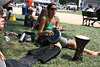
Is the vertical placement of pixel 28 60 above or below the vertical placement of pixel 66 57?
above

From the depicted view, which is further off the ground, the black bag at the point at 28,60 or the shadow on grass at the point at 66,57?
the black bag at the point at 28,60

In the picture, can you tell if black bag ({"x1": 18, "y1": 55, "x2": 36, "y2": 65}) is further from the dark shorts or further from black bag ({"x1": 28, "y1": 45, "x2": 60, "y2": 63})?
the dark shorts

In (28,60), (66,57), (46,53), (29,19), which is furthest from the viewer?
(29,19)

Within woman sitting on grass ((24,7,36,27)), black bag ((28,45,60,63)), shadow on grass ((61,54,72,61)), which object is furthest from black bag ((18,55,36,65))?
woman sitting on grass ((24,7,36,27))

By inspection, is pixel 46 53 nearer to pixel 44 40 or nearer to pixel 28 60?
pixel 28 60

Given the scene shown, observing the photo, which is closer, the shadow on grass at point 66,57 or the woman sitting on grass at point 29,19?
the shadow on grass at point 66,57

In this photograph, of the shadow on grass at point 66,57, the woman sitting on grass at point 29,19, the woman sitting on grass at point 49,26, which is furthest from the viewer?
the woman sitting on grass at point 29,19

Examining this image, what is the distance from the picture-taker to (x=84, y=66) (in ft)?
9.86

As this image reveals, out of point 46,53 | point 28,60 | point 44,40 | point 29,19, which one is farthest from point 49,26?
point 29,19

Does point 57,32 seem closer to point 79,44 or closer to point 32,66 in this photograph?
point 79,44

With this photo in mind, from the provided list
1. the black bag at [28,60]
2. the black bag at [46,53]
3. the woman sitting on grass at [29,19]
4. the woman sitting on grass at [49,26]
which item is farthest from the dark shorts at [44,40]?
the woman sitting on grass at [29,19]

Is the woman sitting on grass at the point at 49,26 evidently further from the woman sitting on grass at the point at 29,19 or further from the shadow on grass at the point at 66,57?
the woman sitting on grass at the point at 29,19

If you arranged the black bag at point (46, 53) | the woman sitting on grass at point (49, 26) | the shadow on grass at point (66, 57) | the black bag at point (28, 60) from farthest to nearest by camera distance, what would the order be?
the woman sitting on grass at point (49, 26) → the shadow on grass at point (66, 57) → the black bag at point (46, 53) → the black bag at point (28, 60)

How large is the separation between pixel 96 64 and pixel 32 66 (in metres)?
1.47
